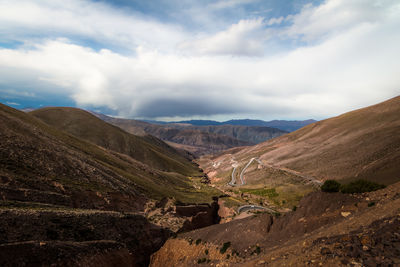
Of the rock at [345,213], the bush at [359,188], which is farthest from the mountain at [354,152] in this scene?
the rock at [345,213]

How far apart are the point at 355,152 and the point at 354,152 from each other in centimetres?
33

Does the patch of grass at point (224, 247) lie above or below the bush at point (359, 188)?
below

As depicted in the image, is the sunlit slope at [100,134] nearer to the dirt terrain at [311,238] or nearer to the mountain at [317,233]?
the mountain at [317,233]

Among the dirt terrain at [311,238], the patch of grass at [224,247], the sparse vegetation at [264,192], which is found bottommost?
the sparse vegetation at [264,192]

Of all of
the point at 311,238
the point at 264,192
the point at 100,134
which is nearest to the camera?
the point at 311,238

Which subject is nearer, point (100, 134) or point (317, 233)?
point (317, 233)

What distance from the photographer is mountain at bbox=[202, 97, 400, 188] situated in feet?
170

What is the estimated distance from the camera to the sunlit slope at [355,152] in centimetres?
5141

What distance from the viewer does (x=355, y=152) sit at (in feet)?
220

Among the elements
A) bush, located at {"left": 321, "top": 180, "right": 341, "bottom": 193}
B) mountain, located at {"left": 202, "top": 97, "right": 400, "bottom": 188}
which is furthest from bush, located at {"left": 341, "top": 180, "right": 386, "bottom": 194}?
mountain, located at {"left": 202, "top": 97, "right": 400, "bottom": 188}

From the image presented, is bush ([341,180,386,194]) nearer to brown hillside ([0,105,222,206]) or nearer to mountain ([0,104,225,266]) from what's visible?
mountain ([0,104,225,266])

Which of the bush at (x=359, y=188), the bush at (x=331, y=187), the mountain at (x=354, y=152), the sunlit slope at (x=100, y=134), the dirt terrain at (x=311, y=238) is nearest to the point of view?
the dirt terrain at (x=311, y=238)

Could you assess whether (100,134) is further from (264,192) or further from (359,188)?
(359,188)

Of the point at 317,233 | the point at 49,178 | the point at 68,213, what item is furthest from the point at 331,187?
the point at 49,178
